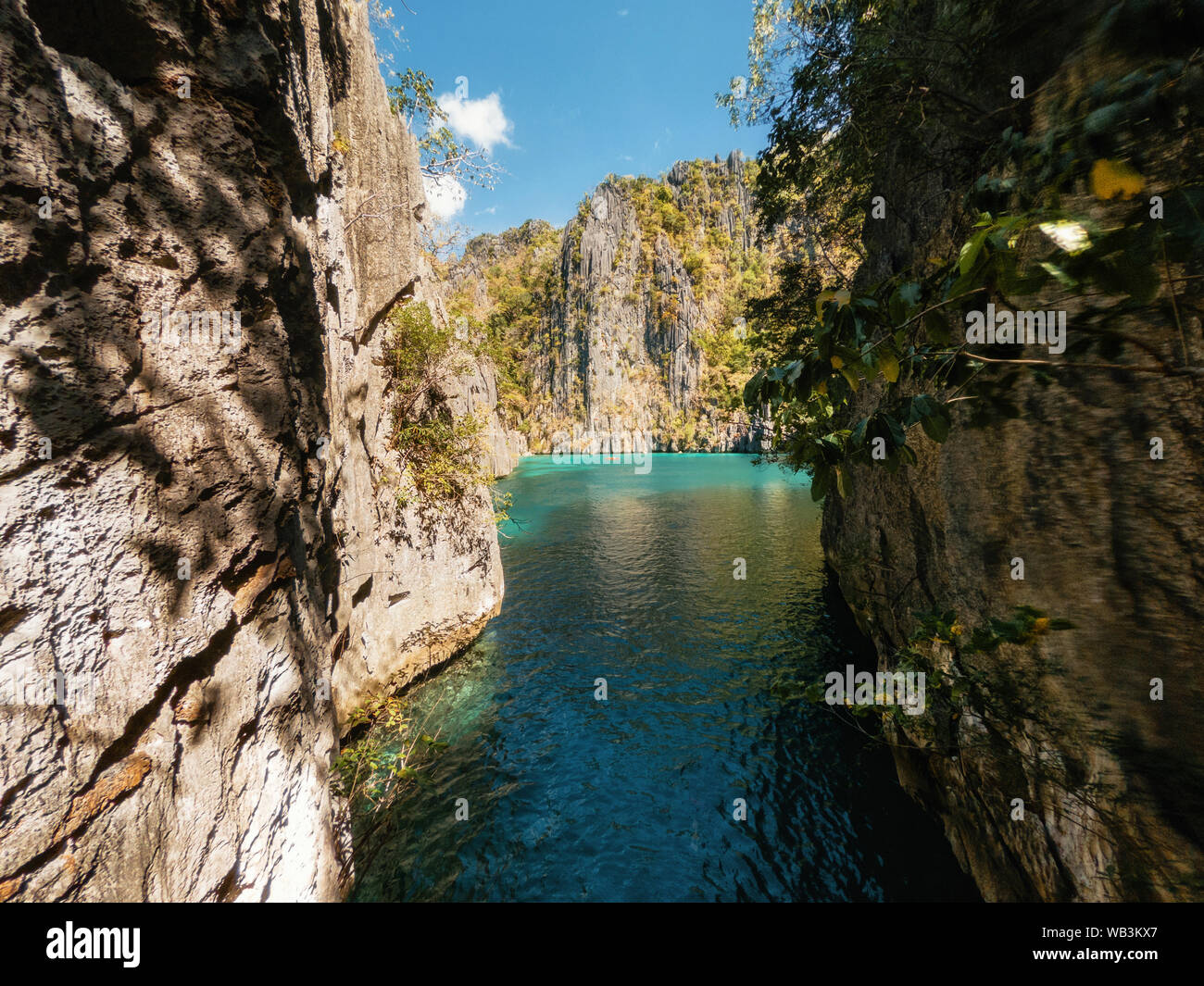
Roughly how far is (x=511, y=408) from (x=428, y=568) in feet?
224

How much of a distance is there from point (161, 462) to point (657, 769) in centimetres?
673

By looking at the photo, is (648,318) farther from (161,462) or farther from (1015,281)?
(1015,281)

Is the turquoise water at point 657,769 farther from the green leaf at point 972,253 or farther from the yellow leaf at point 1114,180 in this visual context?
the yellow leaf at point 1114,180

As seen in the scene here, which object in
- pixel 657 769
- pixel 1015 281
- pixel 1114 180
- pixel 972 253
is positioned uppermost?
pixel 1114 180

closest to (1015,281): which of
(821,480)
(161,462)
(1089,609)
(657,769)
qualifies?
(821,480)

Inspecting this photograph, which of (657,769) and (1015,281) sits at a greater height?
(1015,281)

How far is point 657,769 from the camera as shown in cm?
650

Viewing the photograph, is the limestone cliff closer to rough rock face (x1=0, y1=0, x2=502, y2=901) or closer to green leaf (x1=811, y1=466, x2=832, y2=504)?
rough rock face (x1=0, y1=0, x2=502, y2=901)

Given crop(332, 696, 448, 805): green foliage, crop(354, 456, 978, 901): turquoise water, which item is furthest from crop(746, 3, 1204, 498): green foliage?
crop(332, 696, 448, 805): green foliage

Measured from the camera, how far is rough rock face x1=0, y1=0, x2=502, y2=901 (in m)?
1.88

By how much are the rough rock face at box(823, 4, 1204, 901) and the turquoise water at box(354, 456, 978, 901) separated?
1573 millimetres

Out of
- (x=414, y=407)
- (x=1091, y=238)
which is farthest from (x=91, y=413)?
(x=414, y=407)
